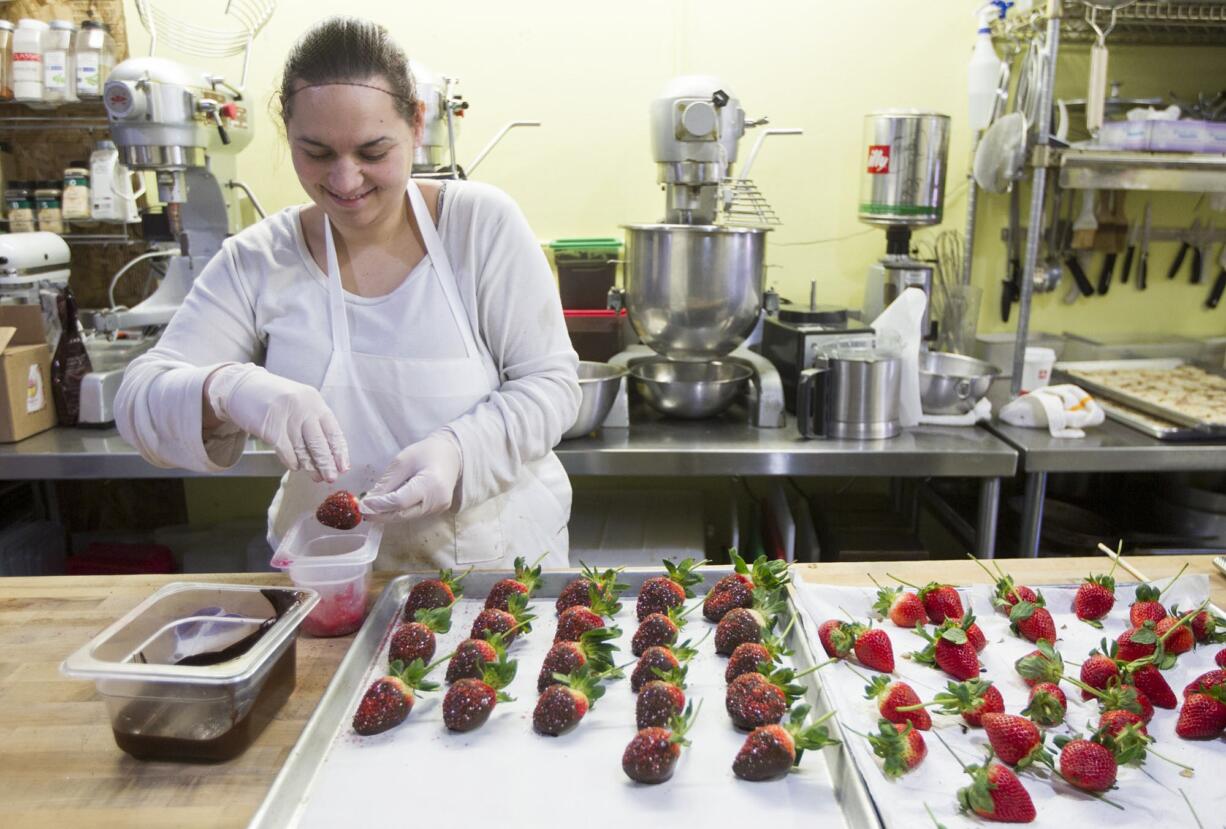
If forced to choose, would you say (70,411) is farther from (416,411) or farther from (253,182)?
(416,411)

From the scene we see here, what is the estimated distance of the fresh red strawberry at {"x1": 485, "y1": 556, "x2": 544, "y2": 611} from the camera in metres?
1.27

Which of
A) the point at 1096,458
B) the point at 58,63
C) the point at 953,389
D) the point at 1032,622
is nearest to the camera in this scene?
the point at 1032,622

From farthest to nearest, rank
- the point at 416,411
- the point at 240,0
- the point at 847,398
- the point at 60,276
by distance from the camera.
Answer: the point at 240,0 → the point at 60,276 → the point at 847,398 → the point at 416,411

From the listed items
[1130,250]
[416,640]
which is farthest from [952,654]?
[1130,250]

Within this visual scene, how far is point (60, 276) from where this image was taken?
8.46ft

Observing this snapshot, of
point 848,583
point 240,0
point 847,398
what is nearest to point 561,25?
point 240,0

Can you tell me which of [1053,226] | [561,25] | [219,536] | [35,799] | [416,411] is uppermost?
[561,25]

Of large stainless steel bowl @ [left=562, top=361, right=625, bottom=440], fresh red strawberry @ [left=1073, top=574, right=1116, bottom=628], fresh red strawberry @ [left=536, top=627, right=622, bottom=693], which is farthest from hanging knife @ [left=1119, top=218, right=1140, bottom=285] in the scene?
fresh red strawberry @ [left=536, top=627, right=622, bottom=693]

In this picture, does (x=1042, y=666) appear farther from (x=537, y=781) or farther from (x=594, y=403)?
(x=594, y=403)

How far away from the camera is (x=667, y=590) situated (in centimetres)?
127

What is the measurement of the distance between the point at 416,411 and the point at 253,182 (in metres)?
1.87

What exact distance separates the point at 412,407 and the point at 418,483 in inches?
10.3

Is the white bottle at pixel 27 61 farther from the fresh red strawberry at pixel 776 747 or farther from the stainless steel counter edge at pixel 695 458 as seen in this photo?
the fresh red strawberry at pixel 776 747

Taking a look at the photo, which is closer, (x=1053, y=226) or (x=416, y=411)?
(x=416, y=411)
